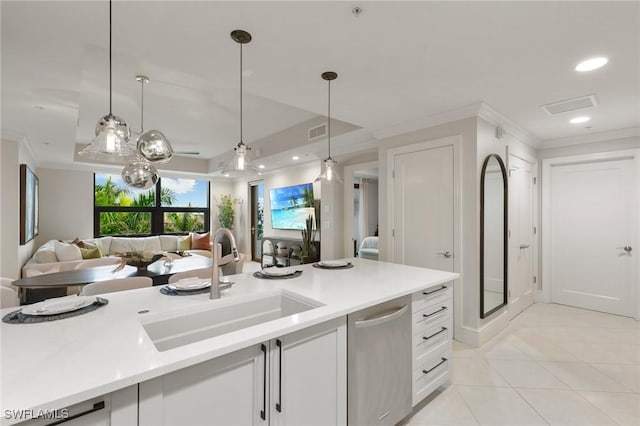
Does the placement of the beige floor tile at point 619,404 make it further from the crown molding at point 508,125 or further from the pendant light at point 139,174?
the pendant light at point 139,174

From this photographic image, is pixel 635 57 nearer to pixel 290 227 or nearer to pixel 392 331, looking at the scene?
pixel 392 331

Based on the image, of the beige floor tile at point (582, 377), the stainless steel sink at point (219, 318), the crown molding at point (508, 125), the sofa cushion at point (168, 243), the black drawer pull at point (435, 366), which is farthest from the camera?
the sofa cushion at point (168, 243)

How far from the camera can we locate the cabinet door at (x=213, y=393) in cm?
96

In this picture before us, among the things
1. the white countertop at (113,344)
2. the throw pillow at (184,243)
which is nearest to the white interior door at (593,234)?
the white countertop at (113,344)

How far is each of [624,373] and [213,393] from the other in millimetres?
3304

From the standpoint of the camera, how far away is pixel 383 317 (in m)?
1.67

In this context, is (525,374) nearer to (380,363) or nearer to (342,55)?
(380,363)

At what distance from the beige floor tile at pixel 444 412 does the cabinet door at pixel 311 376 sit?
755mm

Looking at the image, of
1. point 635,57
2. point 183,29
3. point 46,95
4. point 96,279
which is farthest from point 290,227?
point 635,57

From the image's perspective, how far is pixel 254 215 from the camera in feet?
24.9

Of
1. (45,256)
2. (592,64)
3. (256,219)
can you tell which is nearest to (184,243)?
(256,219)

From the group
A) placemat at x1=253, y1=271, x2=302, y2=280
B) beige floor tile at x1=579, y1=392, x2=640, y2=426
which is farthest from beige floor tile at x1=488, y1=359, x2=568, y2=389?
placemat at x1=253, y1=271, x2=302, y2=280

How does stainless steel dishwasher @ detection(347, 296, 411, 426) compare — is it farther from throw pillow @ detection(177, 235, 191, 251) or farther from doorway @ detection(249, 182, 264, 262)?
throw pillow @ detection(177, 235, 191, 251)

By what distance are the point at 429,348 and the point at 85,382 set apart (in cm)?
193
